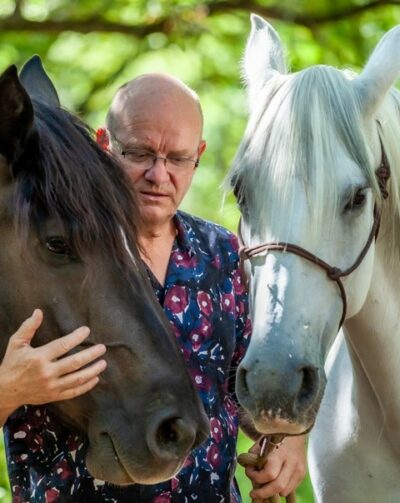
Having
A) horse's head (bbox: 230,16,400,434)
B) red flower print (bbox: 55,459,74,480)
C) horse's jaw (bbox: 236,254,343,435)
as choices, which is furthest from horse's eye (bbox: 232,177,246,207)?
red flower print (bbox: 55,459,74,480)

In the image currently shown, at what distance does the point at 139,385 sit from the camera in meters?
2.82

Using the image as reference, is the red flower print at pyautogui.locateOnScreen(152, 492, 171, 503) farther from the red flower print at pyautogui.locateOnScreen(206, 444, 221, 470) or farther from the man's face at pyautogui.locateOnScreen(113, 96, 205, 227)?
the man's face at pyautogui.locateOnScreen(113, 96, 205, 227)

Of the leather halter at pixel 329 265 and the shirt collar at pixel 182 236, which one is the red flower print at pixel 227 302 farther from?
the leather halter at pixel 329 265

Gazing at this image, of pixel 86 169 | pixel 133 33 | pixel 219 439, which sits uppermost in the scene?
pixel 86 169

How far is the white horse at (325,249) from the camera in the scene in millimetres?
2898

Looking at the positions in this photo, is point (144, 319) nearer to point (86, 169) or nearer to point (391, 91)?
point (86, 169)

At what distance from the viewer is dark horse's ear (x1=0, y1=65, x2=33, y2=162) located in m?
2.79

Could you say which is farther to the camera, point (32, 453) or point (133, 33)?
point (133, 33)

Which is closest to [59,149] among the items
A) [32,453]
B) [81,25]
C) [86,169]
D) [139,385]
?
[86,169]

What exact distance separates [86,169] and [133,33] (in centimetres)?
457

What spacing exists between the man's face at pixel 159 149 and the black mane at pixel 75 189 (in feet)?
1.10

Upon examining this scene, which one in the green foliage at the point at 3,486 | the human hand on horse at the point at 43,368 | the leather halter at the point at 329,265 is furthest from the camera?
the green foliage at the point at 3,486

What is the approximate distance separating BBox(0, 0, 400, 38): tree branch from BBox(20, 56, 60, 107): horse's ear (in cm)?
349

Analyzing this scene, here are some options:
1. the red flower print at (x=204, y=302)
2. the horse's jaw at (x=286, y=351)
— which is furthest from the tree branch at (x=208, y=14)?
the horse's jaw at (x=286, y=351)
